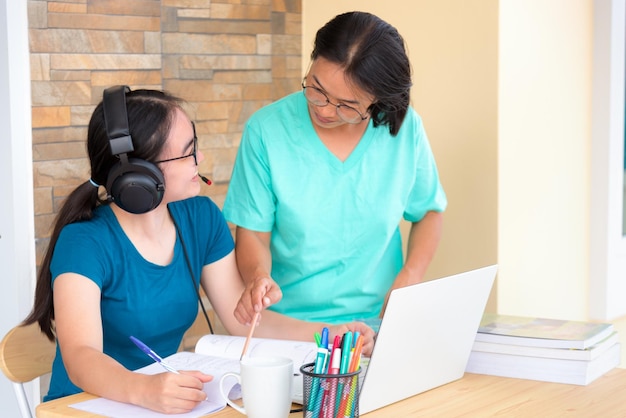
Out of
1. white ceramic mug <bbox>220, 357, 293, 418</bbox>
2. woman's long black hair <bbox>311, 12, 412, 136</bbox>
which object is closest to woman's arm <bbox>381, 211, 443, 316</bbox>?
woman's long black hair <bbox>311, 12, 412, 136</bbox>

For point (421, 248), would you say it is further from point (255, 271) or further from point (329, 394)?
point (329, 394)

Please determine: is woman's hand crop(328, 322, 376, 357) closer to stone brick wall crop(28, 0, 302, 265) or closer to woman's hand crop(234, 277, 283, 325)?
woman's hand crop(234, 277, 283, 325)

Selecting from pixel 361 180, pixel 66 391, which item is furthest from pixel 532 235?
pixel 66 391

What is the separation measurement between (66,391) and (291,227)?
1.99ft

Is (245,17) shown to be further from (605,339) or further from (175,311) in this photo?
(605,339)

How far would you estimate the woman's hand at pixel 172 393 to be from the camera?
136 centimetres

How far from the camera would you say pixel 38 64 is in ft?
7.32

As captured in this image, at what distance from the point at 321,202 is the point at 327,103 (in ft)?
0.87

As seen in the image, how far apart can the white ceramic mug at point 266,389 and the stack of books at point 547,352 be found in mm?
497

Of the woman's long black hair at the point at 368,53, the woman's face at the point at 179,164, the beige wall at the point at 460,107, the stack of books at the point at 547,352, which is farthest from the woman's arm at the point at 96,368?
the beige wall at the point at 460,107

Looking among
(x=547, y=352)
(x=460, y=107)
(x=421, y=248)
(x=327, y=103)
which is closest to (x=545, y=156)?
(x=460, y=107)

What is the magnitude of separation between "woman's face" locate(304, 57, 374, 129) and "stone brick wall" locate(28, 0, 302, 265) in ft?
2.36

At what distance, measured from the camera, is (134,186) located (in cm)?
159

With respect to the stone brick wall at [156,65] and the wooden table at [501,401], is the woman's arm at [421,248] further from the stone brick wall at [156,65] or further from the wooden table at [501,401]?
the stone brick wall at [156,65]
